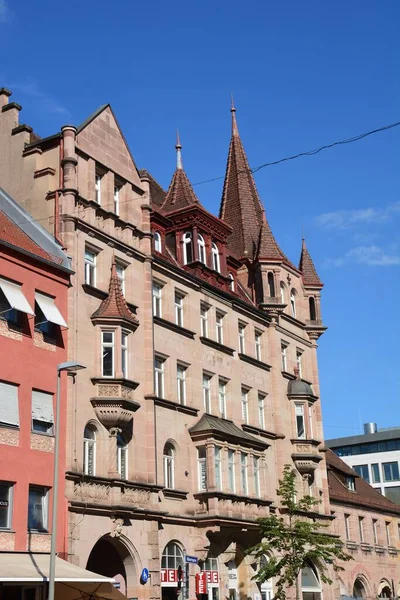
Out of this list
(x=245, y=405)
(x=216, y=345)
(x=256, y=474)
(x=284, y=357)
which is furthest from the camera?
(x=284, y=357)

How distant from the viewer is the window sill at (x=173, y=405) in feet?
116

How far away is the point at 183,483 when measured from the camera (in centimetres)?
3675

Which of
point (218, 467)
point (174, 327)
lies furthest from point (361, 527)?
point (174, 327)

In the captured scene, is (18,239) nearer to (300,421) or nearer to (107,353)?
(107,353)

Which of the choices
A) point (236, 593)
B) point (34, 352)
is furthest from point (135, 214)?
point (236, 593)

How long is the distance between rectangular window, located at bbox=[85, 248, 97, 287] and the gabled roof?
8.27 metres

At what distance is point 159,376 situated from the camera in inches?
1468

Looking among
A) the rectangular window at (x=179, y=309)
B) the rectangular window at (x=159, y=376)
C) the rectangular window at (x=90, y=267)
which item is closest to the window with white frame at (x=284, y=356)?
the rectangular window at (x=179, y=309)

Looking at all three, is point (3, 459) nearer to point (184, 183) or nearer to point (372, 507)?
point (184, 183)

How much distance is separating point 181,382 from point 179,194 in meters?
11.3

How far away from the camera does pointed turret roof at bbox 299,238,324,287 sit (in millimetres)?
53375

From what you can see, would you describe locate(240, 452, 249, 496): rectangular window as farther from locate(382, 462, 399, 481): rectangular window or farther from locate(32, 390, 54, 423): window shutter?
locate(382, 462, 399, 481): rectangular window

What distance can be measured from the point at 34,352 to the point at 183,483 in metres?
10.2

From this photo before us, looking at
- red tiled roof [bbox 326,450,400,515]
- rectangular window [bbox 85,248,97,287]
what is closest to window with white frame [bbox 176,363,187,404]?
rectangular window [bbox 85,248,97,287]
